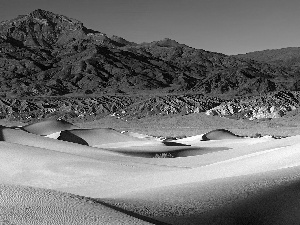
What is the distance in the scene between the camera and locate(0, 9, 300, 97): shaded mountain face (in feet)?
249

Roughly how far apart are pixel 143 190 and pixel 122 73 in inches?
3062

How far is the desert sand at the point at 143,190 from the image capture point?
5531 mm

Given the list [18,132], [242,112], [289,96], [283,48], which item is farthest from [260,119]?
[283,48]

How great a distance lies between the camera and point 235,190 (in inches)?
323

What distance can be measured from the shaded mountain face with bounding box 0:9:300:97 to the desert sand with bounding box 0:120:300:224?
2304 inches

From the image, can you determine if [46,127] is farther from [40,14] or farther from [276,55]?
[276,55]

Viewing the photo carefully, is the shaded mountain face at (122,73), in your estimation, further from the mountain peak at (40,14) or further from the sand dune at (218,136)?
the mountain peak at (40,14)

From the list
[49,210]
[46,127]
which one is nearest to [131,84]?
[46,127]

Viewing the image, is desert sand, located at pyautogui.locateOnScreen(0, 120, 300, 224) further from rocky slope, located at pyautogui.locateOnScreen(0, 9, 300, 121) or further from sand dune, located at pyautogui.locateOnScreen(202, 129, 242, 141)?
rocky slope, located at pyautogui.locateOnScreen(0, 9, 300, 121)

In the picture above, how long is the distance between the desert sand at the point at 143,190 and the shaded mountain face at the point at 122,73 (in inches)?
2304

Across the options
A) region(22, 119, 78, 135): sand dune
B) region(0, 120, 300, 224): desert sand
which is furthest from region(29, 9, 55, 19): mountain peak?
region(0, 120, 300, 224): desert sand

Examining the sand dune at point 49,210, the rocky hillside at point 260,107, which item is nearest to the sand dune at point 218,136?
the rocky hillside at point 260,107

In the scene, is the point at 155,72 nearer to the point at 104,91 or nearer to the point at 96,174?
the point at 104,91

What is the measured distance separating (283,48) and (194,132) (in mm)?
153360
